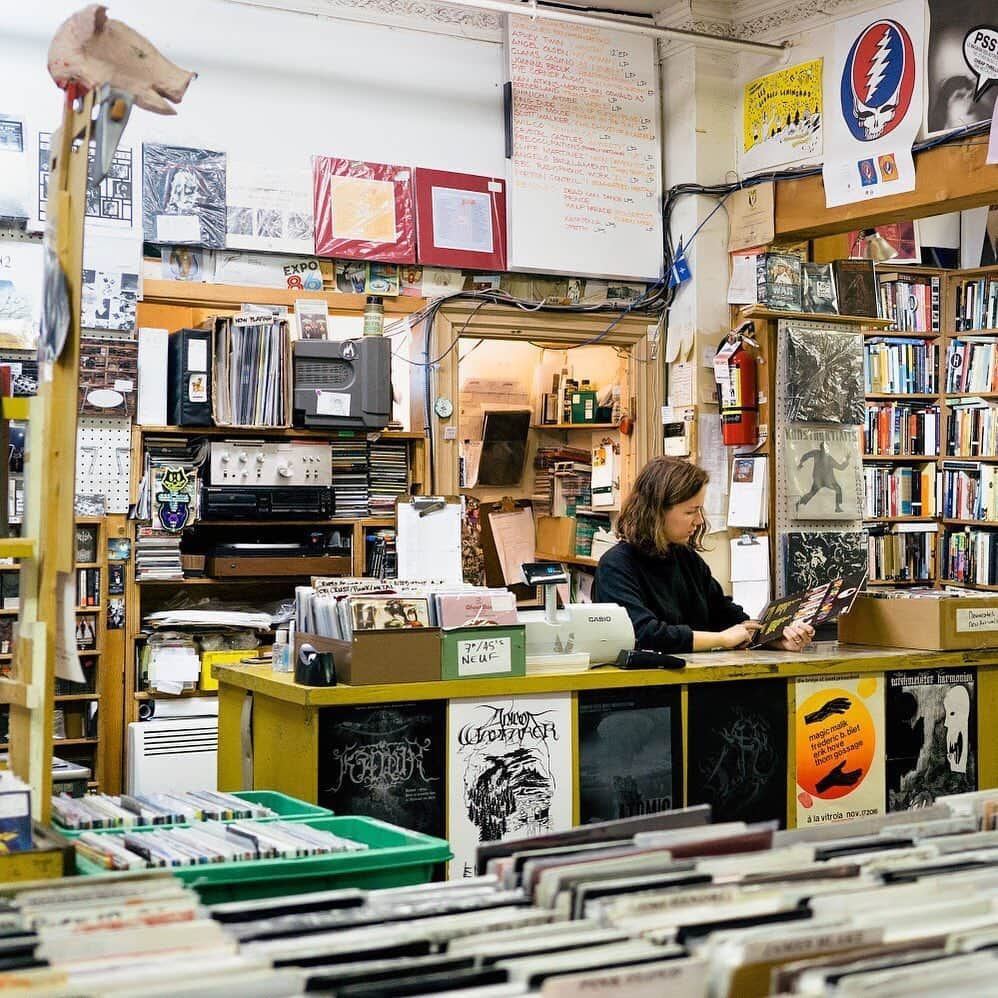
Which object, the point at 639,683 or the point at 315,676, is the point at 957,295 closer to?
the point at 639,683

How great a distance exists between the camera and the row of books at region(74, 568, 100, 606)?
18.7ft

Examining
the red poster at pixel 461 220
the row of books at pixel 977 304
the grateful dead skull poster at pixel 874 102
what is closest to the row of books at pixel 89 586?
the red poster at pixel 461 220

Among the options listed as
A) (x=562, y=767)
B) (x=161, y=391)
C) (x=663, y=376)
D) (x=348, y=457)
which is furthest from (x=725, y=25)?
(x=562, y=767)

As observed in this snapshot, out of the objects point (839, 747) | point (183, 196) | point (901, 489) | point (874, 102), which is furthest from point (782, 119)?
point (839, 747)

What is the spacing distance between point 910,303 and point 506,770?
5.36 metres

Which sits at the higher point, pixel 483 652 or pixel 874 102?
pixel 874 102

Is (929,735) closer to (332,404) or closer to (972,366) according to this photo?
(332,404)

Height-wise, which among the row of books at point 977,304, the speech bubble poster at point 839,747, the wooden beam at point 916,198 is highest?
→ the wooden beam at point 916,198

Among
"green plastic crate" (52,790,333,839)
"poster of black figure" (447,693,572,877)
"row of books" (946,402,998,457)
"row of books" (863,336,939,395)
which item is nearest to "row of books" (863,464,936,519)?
"row of books" (946,402,998,457)

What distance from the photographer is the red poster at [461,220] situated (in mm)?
6414

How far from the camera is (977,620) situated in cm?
439

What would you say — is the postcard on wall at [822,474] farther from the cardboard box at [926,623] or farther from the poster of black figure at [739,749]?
the poster of black figure at [739,749]

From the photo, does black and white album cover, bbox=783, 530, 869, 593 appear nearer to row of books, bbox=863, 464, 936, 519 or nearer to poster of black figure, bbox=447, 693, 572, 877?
row of books, bbox=863, 464, 936, 519

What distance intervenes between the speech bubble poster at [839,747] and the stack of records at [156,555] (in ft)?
9.36
